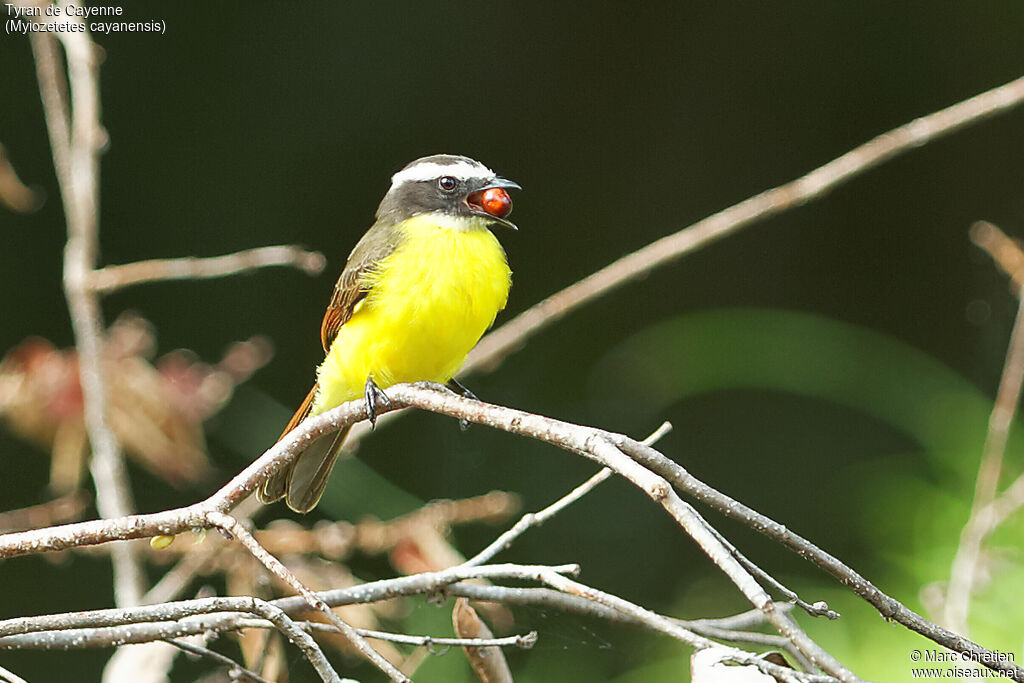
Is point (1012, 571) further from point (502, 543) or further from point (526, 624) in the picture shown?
point (502, 543)

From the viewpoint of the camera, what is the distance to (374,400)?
1.60 meters

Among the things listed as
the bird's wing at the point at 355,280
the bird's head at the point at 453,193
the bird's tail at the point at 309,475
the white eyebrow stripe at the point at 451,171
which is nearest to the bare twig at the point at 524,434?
the bird's tail at the point at 309,475

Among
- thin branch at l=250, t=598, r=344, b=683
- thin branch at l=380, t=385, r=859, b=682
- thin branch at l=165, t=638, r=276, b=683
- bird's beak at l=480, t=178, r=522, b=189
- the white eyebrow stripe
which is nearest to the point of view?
thin branch at l=380, t=385, r=859, b=682

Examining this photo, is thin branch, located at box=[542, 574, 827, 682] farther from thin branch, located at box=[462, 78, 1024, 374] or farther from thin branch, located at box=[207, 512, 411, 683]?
thin branch, located at box=[462, 78, 1024, 374]

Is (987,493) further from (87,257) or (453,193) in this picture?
(87,257)

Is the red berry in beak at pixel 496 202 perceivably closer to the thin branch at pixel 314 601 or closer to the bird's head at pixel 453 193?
the bird's head at pixel 453 193

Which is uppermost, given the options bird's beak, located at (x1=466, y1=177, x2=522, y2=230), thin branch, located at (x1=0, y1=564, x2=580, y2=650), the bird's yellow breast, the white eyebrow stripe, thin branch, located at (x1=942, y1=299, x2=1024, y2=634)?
the white eyebrow stripe

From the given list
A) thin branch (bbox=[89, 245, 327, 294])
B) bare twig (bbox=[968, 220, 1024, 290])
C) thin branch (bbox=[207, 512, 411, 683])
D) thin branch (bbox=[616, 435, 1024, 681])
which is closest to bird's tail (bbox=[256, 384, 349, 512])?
thin branch (bbox=[89, 245, 327, 294])

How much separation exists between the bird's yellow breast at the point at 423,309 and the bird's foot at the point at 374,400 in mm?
71

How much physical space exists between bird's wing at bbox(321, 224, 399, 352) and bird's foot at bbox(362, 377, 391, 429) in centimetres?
18

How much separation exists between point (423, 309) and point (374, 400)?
30 centimetres

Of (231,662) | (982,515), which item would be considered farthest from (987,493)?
(231,662)

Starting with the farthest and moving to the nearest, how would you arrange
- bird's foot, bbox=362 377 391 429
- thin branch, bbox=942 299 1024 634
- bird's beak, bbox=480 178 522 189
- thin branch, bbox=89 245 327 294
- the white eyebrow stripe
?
the white eyebrow stripe, bird's beak, bbox=480 178 522 189, thin branch, bbox=942 299 1024 634, thin branch, bbox=89 245 327 294, bird's foot, bbox=362 377 391 429

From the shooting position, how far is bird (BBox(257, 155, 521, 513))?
1.87 m
